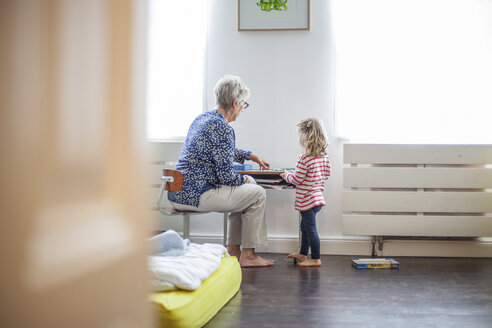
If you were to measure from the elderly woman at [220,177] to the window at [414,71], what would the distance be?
0.99m

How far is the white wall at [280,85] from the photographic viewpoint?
3.52 m

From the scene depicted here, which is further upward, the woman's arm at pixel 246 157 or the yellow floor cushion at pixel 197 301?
the woman's arm at pixel 246 157

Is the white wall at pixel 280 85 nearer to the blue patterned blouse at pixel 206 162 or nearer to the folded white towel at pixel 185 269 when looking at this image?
the blue patterned blouse at pixel 206 162

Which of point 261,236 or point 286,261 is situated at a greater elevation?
point 261,236

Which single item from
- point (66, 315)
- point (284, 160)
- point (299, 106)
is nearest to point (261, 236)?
point (284, 160)

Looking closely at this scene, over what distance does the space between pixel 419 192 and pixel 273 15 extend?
5.12 ft

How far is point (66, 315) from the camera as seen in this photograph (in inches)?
15.6

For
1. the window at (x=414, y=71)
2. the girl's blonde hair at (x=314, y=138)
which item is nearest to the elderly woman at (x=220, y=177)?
A: the girl's blonde hair at (x=314, y=138)

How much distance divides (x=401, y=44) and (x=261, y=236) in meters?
1.70

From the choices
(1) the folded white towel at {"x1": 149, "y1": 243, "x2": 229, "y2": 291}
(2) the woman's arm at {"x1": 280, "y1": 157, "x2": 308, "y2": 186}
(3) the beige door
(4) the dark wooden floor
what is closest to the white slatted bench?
(4) the dark wooden floor

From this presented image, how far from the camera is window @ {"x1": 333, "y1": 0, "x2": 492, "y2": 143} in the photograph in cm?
346

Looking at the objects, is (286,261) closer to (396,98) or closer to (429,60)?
(396,98)

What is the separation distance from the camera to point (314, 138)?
302cm

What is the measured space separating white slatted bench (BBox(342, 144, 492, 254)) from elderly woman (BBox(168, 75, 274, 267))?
2.70ft
